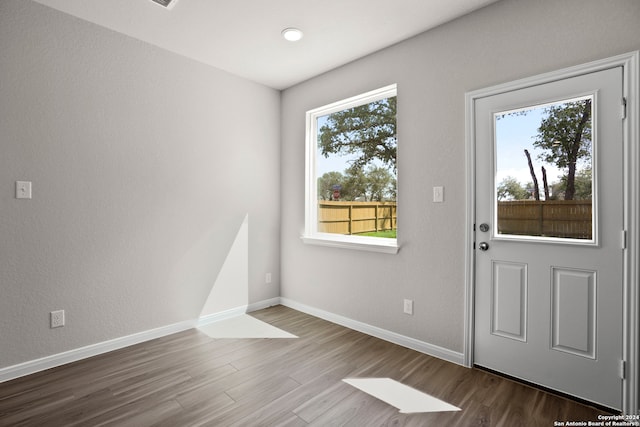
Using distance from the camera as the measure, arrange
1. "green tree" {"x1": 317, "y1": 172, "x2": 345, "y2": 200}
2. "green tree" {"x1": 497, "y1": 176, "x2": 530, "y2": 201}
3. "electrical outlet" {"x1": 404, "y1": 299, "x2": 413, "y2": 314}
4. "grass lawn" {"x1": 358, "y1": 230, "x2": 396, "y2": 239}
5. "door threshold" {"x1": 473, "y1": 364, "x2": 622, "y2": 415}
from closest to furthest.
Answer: "door threshold" {"x1": 473, "y1": 364, "x2": 622, "y2": 415}, "green tree" {"x1": 497, "y1": 176, "x2": 530, "y2": 201}, "electrical outlet" {"x1": 404, "y1": 299, "x2": 413, "y2": 314}, "grass lawn" {"x1": 358, "y1": 230, "x2": 396, "y2": 239}, "green tree" {"x1": 317, "y1": 172, "x2": 345, "y2": 200}

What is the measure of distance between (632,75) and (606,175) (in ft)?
1.88

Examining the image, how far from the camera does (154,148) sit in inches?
118

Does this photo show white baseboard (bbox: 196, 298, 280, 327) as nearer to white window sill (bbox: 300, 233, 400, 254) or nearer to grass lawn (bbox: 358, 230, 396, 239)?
white window sill (bbox: 300, 233, 400, 254)

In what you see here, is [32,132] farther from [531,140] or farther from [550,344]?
[550,344]

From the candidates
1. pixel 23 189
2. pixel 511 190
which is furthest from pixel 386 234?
pixel 23 189

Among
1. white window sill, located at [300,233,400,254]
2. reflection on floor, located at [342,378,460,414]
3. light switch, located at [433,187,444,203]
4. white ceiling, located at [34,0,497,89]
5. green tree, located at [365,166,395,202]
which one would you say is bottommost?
reflection on floor, located at [342,378,460,414]

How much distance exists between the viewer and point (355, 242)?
3342 millimetres

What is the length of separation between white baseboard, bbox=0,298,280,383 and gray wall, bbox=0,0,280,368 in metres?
0.05

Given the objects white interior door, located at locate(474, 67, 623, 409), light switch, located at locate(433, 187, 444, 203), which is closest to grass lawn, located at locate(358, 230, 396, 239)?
light switch, located at locate(433, 187, 444, 203)

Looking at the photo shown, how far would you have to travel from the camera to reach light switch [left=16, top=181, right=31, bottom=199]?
2309 mm

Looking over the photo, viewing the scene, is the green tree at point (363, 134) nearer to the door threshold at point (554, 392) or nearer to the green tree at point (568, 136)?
the green tree at point (568, 136)

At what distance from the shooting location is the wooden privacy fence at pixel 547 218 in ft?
6.56

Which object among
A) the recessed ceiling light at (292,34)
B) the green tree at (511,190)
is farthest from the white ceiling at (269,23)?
the green tree at (511,190)

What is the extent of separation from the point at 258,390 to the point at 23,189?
7.33 feet
